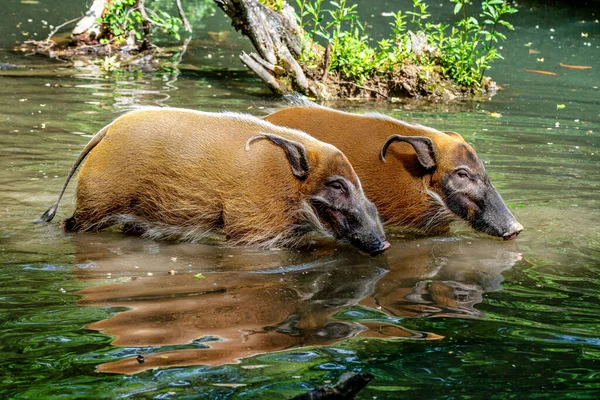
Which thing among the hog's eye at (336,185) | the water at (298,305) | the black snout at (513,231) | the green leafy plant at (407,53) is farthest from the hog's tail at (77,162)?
the green leafy plant at (407,53)

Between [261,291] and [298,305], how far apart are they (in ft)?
0.95

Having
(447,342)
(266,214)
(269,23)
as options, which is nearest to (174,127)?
(266,214)

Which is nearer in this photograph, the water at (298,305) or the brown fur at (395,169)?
the water at (298,305)

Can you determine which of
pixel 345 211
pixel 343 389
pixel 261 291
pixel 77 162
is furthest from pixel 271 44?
pixel 343 389

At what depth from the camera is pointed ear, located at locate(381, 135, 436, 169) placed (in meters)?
5.66

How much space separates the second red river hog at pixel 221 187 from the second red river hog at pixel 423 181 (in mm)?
437

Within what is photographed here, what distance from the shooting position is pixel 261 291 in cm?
440

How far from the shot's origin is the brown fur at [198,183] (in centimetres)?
525

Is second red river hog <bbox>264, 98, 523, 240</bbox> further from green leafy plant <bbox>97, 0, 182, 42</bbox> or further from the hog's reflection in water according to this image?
green leafy plant <bbox>97, 0, 182, 42</bbox>

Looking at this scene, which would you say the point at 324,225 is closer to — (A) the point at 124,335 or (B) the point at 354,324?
(B) the point at 354,324

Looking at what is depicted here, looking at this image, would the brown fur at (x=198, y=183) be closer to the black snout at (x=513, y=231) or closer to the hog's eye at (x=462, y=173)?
the hog's eye at (x=462, y=173)

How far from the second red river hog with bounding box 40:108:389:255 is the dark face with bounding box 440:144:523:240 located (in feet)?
2.38

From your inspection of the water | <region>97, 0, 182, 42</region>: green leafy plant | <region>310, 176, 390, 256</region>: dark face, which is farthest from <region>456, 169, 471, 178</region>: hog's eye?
<region>97, 0, 182, 42</region>: green leafy plant

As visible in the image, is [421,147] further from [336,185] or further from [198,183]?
[198,183]
